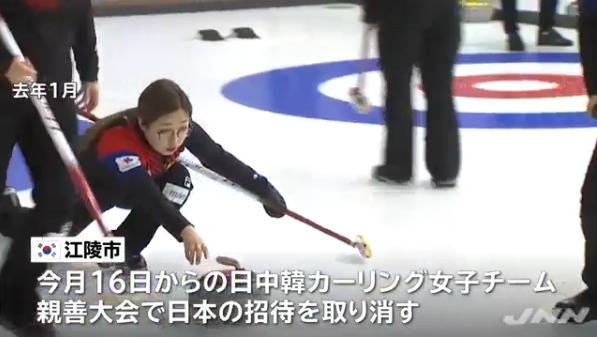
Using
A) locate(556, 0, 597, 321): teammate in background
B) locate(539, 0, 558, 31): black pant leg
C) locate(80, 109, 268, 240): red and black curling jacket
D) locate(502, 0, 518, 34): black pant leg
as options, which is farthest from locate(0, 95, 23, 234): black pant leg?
locate(502, 0, 518, 34): black pant leg

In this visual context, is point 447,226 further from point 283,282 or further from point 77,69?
point 77,69

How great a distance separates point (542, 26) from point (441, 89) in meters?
1.12

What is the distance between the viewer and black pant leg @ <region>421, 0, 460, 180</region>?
246 cm

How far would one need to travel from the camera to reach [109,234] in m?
1.58

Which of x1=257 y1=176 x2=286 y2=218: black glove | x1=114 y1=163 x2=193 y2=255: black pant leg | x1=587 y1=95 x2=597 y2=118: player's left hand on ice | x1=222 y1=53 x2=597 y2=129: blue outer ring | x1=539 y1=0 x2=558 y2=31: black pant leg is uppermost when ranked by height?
x1=587 y1=95 x2=597 y2=118: player's left hand on ice

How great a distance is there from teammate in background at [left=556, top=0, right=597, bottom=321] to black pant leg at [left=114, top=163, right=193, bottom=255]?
0.61 m

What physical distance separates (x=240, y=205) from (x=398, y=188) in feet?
1.41

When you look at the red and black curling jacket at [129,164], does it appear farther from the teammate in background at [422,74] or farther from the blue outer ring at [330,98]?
the blue outer ring at [330,98]

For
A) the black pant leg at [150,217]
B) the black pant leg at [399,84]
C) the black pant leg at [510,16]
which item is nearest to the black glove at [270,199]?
the black pant leg at [150,217]

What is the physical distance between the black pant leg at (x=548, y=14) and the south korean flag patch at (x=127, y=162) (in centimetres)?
181

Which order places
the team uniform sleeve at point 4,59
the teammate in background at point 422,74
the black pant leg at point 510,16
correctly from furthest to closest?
1. the black pant leg at point 510,16
2. the teammate in background at point 422,74
3. the team uniform sleeve at point 4,59

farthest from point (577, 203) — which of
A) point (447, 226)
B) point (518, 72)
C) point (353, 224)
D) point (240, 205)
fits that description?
point (518, 72)

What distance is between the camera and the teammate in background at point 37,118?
150cm

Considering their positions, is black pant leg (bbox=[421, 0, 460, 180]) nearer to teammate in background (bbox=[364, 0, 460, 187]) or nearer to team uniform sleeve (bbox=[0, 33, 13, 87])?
teammate in background (bbox=[364, 0, 460, 187])
